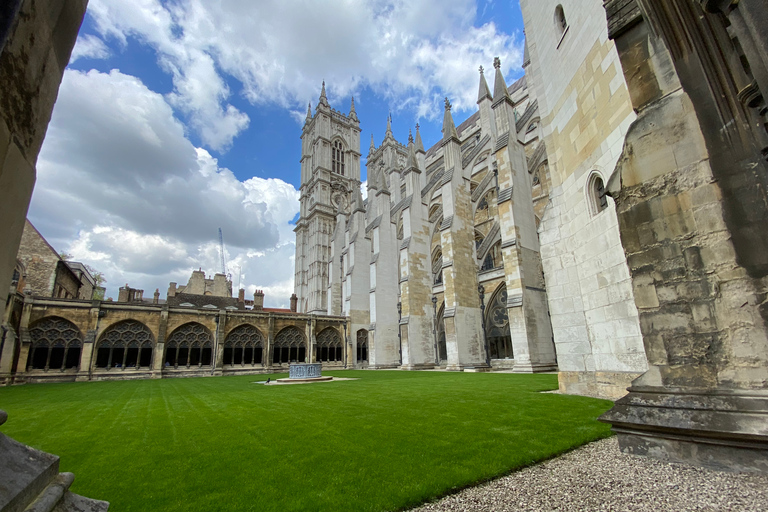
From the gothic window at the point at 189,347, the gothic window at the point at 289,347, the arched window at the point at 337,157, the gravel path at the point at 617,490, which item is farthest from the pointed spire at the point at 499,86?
the arched window at the point at 337,157

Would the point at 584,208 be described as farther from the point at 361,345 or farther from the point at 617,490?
the point at 361,345

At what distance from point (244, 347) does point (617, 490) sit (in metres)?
22.9

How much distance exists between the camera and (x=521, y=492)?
3074 mm

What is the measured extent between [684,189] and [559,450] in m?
3.02

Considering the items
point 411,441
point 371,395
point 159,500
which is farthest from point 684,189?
point 371,395

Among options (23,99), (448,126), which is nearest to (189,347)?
(448,126)

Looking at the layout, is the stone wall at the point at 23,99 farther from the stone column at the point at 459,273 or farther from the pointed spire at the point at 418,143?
the pointed spire at the point at 418,143

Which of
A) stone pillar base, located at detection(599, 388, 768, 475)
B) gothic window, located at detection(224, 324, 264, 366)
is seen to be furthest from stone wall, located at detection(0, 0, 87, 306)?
gothic window, located at detection(224, 324, 264, 366)

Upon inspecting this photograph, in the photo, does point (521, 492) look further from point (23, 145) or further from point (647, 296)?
point (23, 145)

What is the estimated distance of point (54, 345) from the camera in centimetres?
1775

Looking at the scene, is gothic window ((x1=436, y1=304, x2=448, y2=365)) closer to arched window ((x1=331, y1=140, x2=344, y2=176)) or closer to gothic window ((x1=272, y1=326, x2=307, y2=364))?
gothic window ((x1=272, y1=326, x2=307, y2=364))

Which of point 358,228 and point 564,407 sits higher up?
point 358,228

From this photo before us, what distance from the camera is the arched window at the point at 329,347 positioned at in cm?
2619

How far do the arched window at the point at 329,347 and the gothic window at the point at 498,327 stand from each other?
1161 centimetres
